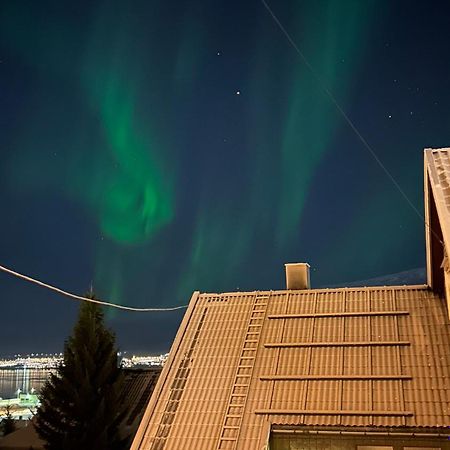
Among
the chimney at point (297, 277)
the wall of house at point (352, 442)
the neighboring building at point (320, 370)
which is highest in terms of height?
the chimney at point (297, 277)

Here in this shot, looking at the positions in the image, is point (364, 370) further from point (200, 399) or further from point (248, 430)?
point (200, 399)

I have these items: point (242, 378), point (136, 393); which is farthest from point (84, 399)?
point (242, 378)

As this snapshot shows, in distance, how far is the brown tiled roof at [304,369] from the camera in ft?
34.6

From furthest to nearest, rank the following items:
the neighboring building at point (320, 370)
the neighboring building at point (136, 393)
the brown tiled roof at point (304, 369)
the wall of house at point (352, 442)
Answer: the neighboring building at point (136, 393) < the brown tiled roof at point (304, 369) < the neighboring building at point (320, 370) < the wall of house at point (352, 442)

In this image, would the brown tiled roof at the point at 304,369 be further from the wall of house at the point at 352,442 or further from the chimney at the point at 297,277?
the chimney at the point at 297,277

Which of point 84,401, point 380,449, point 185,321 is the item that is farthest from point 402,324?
point 84,401

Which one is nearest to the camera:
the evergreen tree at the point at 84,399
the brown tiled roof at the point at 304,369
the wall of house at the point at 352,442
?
the wall of house at the point at 352,442

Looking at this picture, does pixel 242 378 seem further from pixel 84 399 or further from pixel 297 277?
pixel 84 399

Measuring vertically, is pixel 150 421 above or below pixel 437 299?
below

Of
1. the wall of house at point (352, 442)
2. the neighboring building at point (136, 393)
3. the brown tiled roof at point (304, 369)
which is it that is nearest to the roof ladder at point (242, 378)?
the brown tiled roof at point (304, 369)

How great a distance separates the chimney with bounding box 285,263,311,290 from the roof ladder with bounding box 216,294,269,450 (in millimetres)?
969

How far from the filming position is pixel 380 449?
33.0 ft

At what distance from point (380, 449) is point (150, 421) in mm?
5448

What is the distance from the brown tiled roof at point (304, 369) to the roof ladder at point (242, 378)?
3 cm
